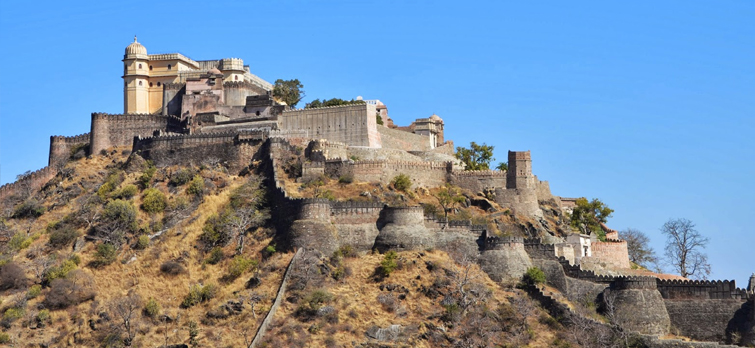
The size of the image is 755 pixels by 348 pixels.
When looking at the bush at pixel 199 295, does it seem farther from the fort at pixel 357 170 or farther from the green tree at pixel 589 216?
the green tree at pixel 589 216

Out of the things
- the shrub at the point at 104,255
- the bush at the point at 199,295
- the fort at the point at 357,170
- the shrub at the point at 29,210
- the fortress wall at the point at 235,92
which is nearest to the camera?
the fort at the point at 357,170

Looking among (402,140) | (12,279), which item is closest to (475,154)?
(402,140)

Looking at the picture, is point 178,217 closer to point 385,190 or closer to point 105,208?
point 105,208

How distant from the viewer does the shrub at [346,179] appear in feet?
243

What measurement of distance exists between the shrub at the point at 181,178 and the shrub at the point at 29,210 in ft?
26.8

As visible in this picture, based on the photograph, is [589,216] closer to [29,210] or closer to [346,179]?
[346,179]

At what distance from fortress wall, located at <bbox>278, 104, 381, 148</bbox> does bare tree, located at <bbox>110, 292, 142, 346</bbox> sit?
2303cm

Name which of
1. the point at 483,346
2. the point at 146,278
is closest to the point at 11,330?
the point at 146,278

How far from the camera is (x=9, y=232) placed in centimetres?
7275

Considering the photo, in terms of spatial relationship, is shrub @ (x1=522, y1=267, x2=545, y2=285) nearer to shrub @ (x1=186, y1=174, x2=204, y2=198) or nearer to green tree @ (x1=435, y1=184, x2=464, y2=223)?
green tree @ (x1=435, y1=184, x2=464, y2=223)

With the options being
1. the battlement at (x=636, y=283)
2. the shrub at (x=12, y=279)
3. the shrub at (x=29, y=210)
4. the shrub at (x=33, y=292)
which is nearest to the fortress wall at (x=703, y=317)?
the battlement at (x=636, y=283)

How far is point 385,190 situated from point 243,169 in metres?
9.38

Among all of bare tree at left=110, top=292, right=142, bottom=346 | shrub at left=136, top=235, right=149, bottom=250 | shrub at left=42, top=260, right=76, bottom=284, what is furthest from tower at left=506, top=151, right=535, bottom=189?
shrub at left=42, top=260, right=76, bottom=284

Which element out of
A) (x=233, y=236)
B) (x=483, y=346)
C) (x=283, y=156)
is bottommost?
(x=483, y=346)
